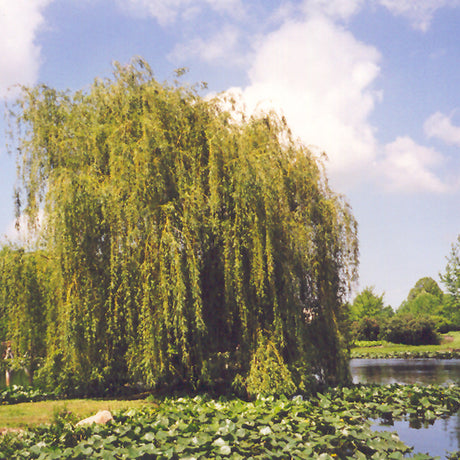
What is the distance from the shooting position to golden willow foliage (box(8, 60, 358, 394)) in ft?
35.2

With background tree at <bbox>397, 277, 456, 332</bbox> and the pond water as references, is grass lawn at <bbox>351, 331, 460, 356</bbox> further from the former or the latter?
the pond water

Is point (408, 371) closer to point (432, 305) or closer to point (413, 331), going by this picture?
point (413, 331)

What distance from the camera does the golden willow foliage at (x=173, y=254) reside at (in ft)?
35.2

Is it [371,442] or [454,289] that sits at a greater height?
[454,289]

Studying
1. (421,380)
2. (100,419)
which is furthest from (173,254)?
(421,380)

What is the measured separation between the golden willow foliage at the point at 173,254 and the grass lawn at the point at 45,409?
1.79ft

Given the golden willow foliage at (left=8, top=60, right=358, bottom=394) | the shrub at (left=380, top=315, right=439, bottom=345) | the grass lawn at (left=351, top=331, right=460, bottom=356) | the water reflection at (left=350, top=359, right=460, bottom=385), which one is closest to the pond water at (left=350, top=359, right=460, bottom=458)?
the water reflection at (left=350, top=359, right=460, bottom=385)

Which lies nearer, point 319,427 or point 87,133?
point 319,427

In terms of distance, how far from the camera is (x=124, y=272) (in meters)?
10.8

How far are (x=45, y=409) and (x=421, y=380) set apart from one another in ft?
43.0

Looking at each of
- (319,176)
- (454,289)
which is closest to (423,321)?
(454,289)

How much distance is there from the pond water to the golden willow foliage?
2.51m

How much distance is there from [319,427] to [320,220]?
5.41 metres

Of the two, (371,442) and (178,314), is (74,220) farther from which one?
(371,442)
